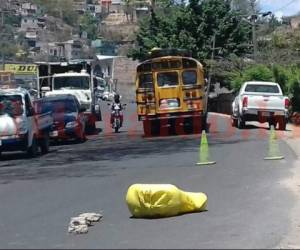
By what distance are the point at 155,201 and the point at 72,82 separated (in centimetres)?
→ 2556

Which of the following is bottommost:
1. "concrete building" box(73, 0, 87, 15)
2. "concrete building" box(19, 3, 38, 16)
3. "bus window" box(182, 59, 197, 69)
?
"bus window" box(182, 59, 197, 69)

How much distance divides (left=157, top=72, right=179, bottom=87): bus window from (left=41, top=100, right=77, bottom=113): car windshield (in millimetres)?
3341

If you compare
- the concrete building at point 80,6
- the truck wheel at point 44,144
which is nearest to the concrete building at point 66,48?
the concrete building at point 80,6

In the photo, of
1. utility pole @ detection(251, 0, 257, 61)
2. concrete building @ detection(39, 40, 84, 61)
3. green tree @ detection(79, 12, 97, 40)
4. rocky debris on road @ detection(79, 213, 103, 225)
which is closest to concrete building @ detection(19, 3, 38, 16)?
concrete building @ detection(39, 40, 84, 61)

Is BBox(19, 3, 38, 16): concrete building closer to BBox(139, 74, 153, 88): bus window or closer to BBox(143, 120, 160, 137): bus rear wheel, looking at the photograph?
BBox(143, 120, 160, 137): bus rear wheel

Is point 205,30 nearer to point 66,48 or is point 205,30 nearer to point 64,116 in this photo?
point 64,116

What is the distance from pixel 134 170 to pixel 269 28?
59864mm

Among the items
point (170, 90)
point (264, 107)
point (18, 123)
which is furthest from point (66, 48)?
point (18, 123)

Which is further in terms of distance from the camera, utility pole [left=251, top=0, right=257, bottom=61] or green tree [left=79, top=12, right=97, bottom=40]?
green tree [left=79, top=12, right=97, bottom=40]

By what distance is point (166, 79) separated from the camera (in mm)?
30656

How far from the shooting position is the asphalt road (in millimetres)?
10249

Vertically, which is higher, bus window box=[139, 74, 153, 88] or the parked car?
bus window box=[139, 74, 153, 88]

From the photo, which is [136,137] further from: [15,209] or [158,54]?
[15,209]

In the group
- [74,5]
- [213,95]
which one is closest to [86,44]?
[74,5]
